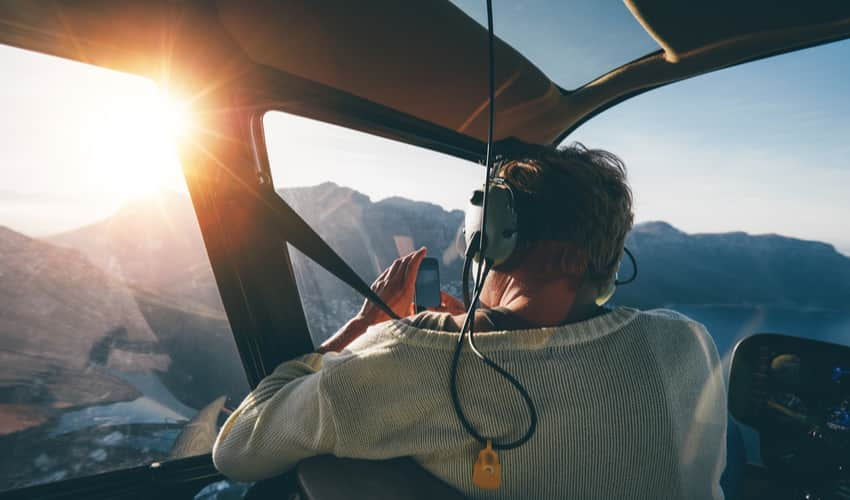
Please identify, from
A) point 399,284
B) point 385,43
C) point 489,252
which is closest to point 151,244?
point 399,284

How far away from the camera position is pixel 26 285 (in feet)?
4.07

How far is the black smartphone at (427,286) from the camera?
127 centimetres

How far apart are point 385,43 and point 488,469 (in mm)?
1312

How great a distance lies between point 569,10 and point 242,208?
4.64ft

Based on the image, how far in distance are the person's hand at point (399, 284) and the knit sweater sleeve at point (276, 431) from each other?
419mm

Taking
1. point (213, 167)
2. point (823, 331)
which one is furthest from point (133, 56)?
point (823, 331)

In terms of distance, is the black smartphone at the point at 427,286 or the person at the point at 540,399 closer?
the person at the point at 540,399

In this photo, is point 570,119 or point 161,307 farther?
point 570,119

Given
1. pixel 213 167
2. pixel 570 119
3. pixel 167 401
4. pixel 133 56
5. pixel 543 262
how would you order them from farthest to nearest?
pixel 570 119, pixel 167 401, pixel 213 167, pixel 133 56, pixel 543 262

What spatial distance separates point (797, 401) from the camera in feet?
4.25

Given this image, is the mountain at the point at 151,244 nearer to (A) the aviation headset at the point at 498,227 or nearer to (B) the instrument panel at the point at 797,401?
(A) the aviation headset at the point at 498,227

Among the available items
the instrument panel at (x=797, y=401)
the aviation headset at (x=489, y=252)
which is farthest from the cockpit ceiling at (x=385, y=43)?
the instrument panel at (x=797, y=401)

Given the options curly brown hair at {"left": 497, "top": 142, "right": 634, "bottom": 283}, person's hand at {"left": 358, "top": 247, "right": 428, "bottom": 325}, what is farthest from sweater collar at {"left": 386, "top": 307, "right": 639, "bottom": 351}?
person's hand at {"left": 358, "top": 247, "right": 428, "bottom": 325}

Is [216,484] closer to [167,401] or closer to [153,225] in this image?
[167,401]
